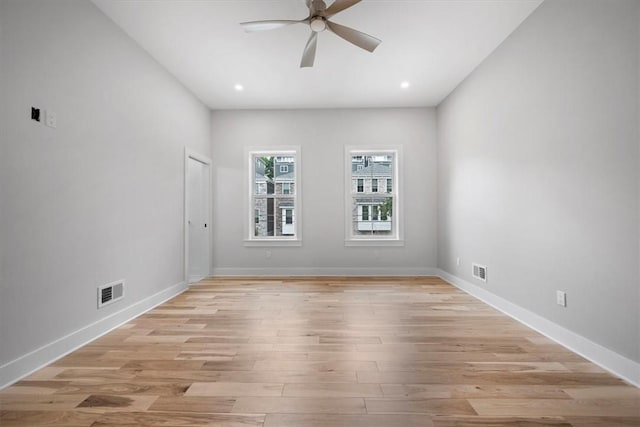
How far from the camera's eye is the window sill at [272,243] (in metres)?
5.31

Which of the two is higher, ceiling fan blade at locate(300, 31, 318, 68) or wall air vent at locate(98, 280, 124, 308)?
ceiling fan blade at locate(300, 31, 318, 68)

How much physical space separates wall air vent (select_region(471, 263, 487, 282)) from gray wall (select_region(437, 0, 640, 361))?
8cm

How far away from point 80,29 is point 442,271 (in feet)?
17.4

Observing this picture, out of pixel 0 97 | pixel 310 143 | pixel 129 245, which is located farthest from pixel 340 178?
pixel 0 97

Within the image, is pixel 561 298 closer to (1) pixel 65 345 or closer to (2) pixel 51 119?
(1) pixel 65 345

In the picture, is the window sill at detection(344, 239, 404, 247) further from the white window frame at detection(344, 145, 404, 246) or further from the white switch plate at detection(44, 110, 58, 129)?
the white switch plate at detection(44, 110, 58, 129)

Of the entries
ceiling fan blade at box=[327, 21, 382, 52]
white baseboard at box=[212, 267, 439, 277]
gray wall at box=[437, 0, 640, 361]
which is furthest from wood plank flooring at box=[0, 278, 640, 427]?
ceiling fan blade at box=[327, 21, 382, 52]

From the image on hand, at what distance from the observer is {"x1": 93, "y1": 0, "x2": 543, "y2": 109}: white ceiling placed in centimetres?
274

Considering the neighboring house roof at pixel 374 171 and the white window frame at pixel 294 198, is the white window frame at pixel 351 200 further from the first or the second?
the white window frame at pixel 294 198

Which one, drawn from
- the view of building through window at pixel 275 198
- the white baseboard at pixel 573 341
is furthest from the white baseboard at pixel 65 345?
the white baseboard at pixel 573 341

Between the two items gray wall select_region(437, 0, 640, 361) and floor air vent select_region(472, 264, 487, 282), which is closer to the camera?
gray wall select_region(437, 0, 640, 361)

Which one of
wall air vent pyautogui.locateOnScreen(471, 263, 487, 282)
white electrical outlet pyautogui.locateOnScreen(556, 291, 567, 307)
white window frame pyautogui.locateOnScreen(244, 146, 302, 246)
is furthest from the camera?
white window frame pyautogui.locateOnScreen(244, 146, 302, 246)

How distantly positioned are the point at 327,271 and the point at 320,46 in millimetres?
3425

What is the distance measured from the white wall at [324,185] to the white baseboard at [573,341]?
1.83 meters
